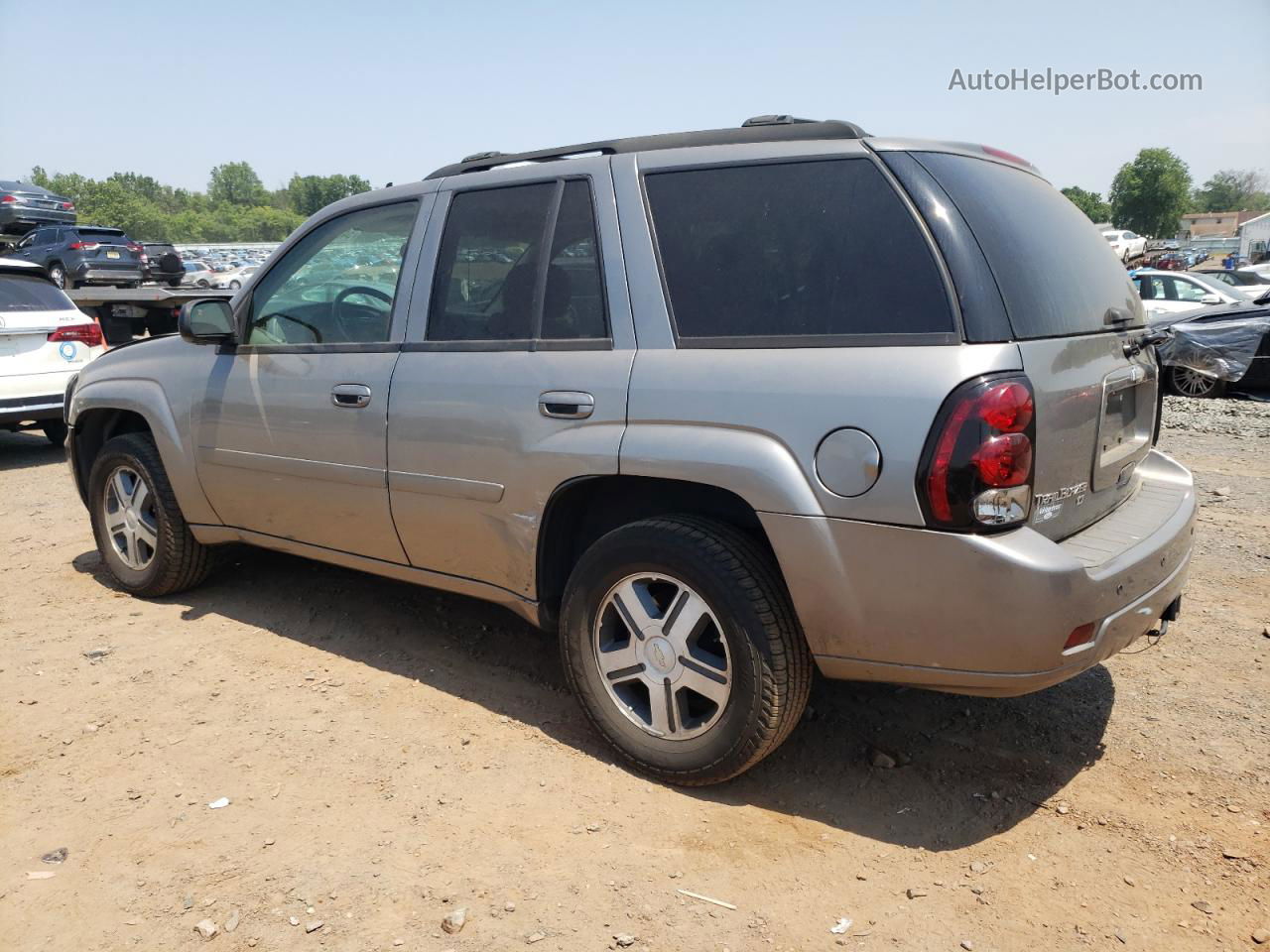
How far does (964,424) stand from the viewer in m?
2.42

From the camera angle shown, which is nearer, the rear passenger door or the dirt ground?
the dirt ground

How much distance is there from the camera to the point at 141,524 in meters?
4.80

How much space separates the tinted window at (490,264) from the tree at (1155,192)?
88.6 meters

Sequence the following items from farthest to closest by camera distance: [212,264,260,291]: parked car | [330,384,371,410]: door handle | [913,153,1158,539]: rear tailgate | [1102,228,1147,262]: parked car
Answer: [1102,228,1147,262]: parked car → [212,264,260,291]: parked car → [330,384,371,410]: door handle → [913,153,1158,539]: rear tailgate

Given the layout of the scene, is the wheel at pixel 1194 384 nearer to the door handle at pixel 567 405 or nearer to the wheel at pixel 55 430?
the door handle at pixel 567 405

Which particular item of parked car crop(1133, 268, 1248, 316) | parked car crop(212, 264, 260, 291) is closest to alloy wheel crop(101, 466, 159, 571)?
parked car crop(1133, 268, 1248, 316)

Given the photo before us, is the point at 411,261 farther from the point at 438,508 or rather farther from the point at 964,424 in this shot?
the point at 964,424

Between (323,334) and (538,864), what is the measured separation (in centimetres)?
235

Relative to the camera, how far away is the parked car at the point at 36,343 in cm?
808

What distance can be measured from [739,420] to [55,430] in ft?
29.3

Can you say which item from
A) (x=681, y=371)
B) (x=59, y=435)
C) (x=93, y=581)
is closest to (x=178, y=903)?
(x=681, y=371)

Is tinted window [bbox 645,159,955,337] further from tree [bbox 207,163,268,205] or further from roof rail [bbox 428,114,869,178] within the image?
tree [bbox 207,163,268,205]

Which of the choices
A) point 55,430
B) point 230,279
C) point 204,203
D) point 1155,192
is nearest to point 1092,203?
point 1155,192

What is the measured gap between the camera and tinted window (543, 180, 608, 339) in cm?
319
